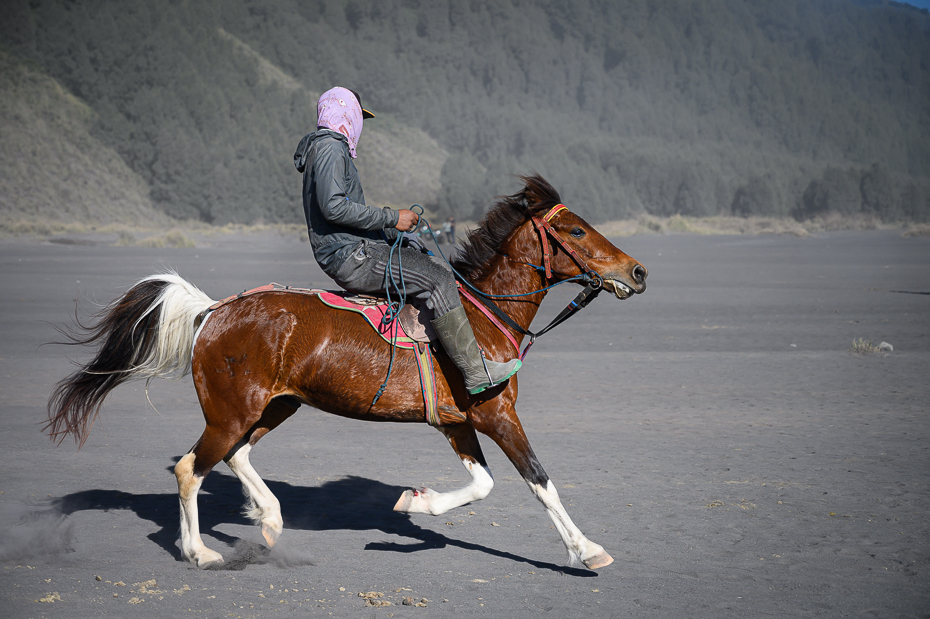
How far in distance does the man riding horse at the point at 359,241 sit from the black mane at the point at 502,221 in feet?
1.10

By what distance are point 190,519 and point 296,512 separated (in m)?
1.33

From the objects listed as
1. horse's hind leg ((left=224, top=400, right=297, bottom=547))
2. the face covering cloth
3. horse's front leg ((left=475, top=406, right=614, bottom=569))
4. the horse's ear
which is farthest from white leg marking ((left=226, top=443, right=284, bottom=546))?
the horse's ear

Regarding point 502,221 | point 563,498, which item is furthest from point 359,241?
point 563,498

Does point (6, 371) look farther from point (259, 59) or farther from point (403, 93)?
point (403, 93)

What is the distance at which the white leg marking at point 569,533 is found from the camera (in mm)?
5211

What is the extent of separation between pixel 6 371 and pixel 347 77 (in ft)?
386

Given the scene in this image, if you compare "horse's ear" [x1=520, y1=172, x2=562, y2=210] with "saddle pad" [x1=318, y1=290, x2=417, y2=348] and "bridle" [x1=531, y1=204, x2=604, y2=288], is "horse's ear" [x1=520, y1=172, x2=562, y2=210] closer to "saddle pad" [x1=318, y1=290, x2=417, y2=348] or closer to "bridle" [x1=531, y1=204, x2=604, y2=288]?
"bridle" [x1=531, y1=204, x2=604, y2=288]

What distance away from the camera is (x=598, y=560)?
5.19 m

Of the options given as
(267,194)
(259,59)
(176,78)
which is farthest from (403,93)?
(267,194)

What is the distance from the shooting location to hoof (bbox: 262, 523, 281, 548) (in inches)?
225

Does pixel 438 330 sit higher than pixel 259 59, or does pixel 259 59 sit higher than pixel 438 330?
pixel 259 59

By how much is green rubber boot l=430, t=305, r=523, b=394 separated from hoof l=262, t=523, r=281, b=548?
5.26 ft

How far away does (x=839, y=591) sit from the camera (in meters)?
5.20

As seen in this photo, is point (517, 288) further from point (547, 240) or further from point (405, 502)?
point (405, 502)
